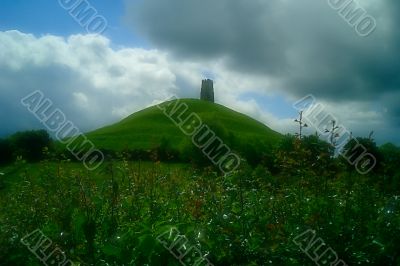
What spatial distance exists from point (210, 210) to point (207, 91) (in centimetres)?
14195

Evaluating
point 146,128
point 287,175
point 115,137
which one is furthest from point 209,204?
Result: point 146,128

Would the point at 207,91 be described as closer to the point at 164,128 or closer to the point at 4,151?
the point at 164,128

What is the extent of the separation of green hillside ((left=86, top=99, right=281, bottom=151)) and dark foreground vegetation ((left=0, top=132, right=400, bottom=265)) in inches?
3001

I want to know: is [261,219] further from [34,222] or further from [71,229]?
[34,222]

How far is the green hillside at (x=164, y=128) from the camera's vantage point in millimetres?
88938

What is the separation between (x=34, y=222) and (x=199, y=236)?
2.62 m

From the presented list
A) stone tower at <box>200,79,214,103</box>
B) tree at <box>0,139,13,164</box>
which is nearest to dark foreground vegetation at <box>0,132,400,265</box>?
tree at <box>0,139,13,164</box>

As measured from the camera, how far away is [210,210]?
565 centimetres

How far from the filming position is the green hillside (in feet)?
292

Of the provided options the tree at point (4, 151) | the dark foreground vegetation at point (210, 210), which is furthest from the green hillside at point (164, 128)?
the dark foreground vegetation at point (210, 210)

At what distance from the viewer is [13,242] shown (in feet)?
16.3

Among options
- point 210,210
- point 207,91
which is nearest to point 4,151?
point 210,210

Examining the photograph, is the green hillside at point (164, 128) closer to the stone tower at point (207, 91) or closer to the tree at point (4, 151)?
the stone tower at point (207, 91)

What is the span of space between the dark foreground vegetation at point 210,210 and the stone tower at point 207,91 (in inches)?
5357
